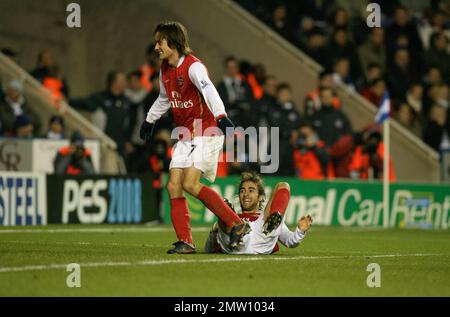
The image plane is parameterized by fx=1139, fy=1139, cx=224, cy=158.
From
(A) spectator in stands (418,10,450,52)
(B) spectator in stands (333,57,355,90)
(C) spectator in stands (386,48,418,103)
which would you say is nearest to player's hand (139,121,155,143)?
(B) spectator in stands (333,57,355,90)

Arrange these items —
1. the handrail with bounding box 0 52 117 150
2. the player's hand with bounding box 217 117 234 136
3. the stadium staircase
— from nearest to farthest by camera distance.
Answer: the player's hand with bounding box 217 117 234 136
the handrail with bounding box 0 52 117 150
the stadium staircase

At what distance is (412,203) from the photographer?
22.2 meters

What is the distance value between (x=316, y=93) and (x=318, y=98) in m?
0.36

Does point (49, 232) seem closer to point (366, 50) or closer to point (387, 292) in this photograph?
point (387, 292)

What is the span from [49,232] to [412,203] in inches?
354

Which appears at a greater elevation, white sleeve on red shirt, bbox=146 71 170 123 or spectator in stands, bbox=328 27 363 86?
spectator in stands, bbox=328 27 363 86

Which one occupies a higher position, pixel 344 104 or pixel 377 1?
pixel 377 1

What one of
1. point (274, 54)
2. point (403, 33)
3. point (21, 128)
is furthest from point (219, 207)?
point (403, 33)

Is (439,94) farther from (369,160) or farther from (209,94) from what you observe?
(209,94)

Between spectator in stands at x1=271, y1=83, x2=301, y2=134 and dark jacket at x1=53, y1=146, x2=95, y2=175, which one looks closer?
dark jacket at x1=53, y1=146, x2=95, y2=175

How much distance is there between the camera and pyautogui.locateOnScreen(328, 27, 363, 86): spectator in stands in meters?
24.6

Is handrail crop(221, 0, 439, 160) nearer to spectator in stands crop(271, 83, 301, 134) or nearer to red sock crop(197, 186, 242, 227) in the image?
spectator in stands crop(271, 83, 301, 134)

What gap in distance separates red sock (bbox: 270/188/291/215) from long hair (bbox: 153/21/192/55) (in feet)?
5.54

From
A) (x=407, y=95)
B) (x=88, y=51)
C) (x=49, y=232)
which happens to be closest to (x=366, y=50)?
(x=407, y=95)
